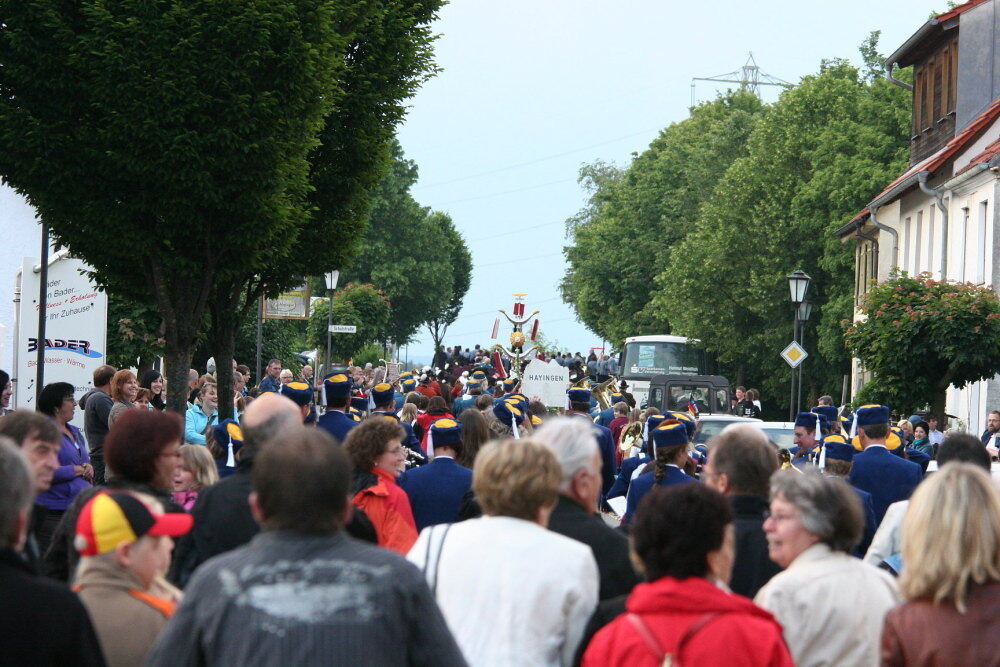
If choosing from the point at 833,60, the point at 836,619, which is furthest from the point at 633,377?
the point at 836,619

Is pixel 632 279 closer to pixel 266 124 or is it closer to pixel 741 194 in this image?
pixel 741 194

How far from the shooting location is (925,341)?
82.1 ft

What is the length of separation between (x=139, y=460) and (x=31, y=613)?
2.04 m

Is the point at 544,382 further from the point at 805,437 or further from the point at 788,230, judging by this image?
the point at 788,230

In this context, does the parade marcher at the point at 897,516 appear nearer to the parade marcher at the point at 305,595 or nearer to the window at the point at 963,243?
the parade marcher at the point at 305,595

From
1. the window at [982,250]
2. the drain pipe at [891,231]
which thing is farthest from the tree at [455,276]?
the window at [982,250]

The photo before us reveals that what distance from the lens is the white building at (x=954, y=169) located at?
31.4 metres

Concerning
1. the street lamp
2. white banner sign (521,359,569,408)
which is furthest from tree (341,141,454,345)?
white banner sign (521,359,569,408)

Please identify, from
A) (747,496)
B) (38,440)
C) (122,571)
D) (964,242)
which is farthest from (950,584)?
(964,242)

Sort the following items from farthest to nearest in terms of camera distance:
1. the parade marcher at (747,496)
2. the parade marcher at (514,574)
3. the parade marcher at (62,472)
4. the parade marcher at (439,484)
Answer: the parade marcher at (62,472) < the parade marcher at (439,484) < the parade marcher at (747,496) < the parade marcher at (514,574)

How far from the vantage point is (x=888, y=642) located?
4.14 m

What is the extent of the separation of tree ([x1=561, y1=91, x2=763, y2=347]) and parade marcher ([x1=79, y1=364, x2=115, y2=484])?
53.4 m

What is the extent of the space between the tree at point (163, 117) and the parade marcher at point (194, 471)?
7639 mm

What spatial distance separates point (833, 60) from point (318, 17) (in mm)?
44730
